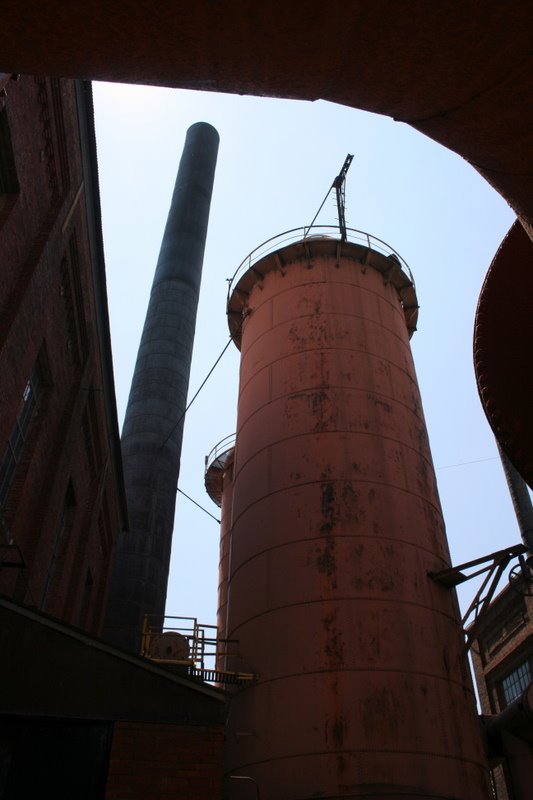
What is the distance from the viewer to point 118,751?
819 centimetres

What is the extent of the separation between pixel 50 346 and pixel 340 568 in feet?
23.4

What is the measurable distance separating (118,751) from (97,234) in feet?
36.7

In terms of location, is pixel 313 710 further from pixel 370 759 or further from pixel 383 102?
pixel 383 102

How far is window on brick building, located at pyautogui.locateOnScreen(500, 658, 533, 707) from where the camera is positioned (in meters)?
21.9

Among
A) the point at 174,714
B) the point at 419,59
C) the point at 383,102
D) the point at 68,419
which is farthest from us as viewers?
the point at 68,419

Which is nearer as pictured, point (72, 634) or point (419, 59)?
point (419, 59)

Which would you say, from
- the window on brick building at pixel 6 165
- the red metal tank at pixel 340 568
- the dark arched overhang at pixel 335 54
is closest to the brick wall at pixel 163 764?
the red metal tank at pixel 340 568

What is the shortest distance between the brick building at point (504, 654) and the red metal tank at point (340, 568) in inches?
418

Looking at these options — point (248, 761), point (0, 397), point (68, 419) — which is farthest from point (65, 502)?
point (248, 761)

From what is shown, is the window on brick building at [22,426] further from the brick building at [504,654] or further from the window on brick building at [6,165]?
the brick building at [504,654]

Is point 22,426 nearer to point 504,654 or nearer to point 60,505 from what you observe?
point 60,505

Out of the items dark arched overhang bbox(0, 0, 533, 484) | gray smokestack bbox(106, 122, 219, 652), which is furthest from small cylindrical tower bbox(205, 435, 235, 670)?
dark arched overhang bbox(0, 0, 533, 484)

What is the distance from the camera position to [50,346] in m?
12.5

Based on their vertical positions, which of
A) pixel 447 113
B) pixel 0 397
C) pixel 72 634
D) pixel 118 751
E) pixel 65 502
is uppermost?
pixel 65 502
